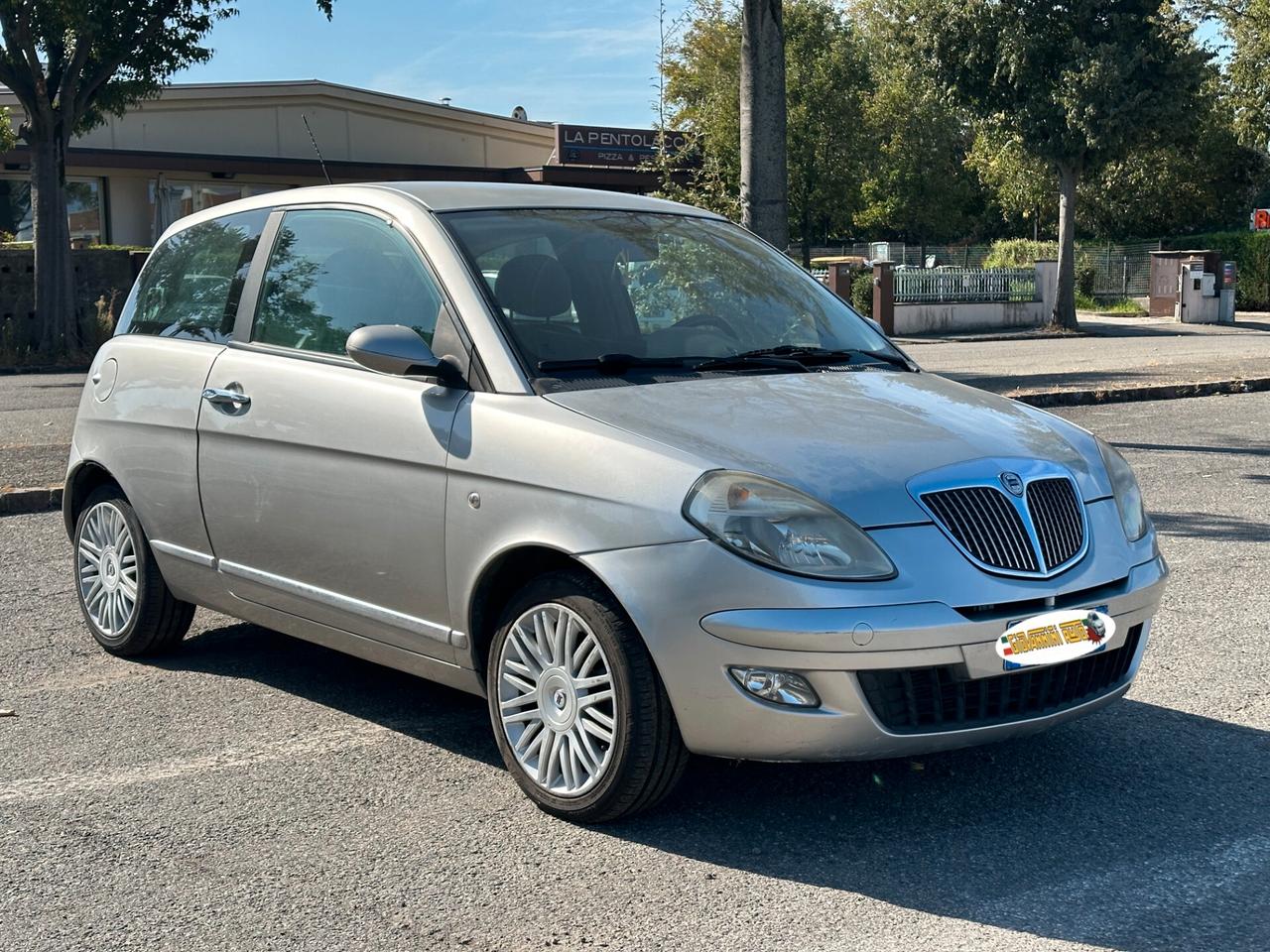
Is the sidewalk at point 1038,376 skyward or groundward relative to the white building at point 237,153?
groundward

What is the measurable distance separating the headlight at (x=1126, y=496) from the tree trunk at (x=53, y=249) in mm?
20507

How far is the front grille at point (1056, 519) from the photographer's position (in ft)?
13.0

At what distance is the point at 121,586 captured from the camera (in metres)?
5.84

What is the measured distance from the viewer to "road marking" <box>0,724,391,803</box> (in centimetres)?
445

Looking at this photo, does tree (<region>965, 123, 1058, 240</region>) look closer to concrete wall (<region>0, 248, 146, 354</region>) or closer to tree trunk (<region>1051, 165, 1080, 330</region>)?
tree trunk (<region>1051, 165, 1080, 330</region>)

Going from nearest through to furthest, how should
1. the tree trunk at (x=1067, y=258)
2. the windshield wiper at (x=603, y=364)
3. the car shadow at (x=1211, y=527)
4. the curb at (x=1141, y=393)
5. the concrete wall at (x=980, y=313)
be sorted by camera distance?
the windshield wiper at (x=603, y=364), the car shadow at (x=1211, y=527), the curb at (x=1141, y=393), the tree trunk at (x=1067, y=258), the concrete wall at (x=980, y=313)

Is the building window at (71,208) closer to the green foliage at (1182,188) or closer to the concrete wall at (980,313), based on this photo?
the concrete wall at (980,313)

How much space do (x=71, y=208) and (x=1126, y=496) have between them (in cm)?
3590

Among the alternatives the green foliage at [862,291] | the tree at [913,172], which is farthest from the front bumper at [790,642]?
the tree at [913,172]

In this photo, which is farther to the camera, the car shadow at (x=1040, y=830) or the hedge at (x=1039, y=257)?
the hedge at (x=1039, y=257)

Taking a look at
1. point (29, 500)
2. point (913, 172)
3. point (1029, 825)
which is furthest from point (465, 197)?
point (913, 172)

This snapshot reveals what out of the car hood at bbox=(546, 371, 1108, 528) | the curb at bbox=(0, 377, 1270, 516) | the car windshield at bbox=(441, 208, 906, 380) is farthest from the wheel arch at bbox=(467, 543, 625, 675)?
the curb at bbox=(0, 377, 1270, 516)

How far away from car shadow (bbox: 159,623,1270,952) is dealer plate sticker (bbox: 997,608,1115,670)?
478 millimetres

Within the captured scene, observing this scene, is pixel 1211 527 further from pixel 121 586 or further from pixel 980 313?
pixel 980 313
